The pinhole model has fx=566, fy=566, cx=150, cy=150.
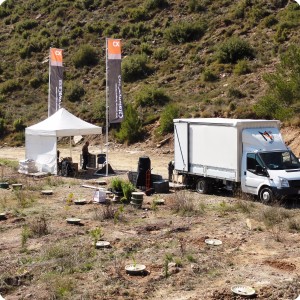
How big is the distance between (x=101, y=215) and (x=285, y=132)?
693 inches

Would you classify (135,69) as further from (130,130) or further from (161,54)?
(130,130)

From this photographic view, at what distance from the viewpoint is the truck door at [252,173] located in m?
17.3

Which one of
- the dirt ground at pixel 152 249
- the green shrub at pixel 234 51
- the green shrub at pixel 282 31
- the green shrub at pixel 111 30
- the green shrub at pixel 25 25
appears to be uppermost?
the green shrub at pixel 25 25

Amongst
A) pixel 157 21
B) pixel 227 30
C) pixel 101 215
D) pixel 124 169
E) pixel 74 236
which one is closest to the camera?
pixel 74 236

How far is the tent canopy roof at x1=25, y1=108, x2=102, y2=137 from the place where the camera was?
2498cm

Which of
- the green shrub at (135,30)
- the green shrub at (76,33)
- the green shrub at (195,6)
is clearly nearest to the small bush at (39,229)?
the green shrub at (135,30)

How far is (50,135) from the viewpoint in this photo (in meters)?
25.0

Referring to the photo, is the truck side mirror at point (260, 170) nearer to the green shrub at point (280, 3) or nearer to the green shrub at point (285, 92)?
the green shrub at point (285, 92)

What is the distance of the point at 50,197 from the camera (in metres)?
19.2

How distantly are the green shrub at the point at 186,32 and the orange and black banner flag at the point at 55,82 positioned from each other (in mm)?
27855

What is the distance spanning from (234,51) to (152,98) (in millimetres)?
9391

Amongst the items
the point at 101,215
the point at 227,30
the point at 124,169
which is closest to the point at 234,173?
the point at 101,215

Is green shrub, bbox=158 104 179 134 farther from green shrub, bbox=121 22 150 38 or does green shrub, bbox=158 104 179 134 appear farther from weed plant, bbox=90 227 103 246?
green shrub, bbox=121 22 150 38

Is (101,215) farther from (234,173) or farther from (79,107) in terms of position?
(79,107)
